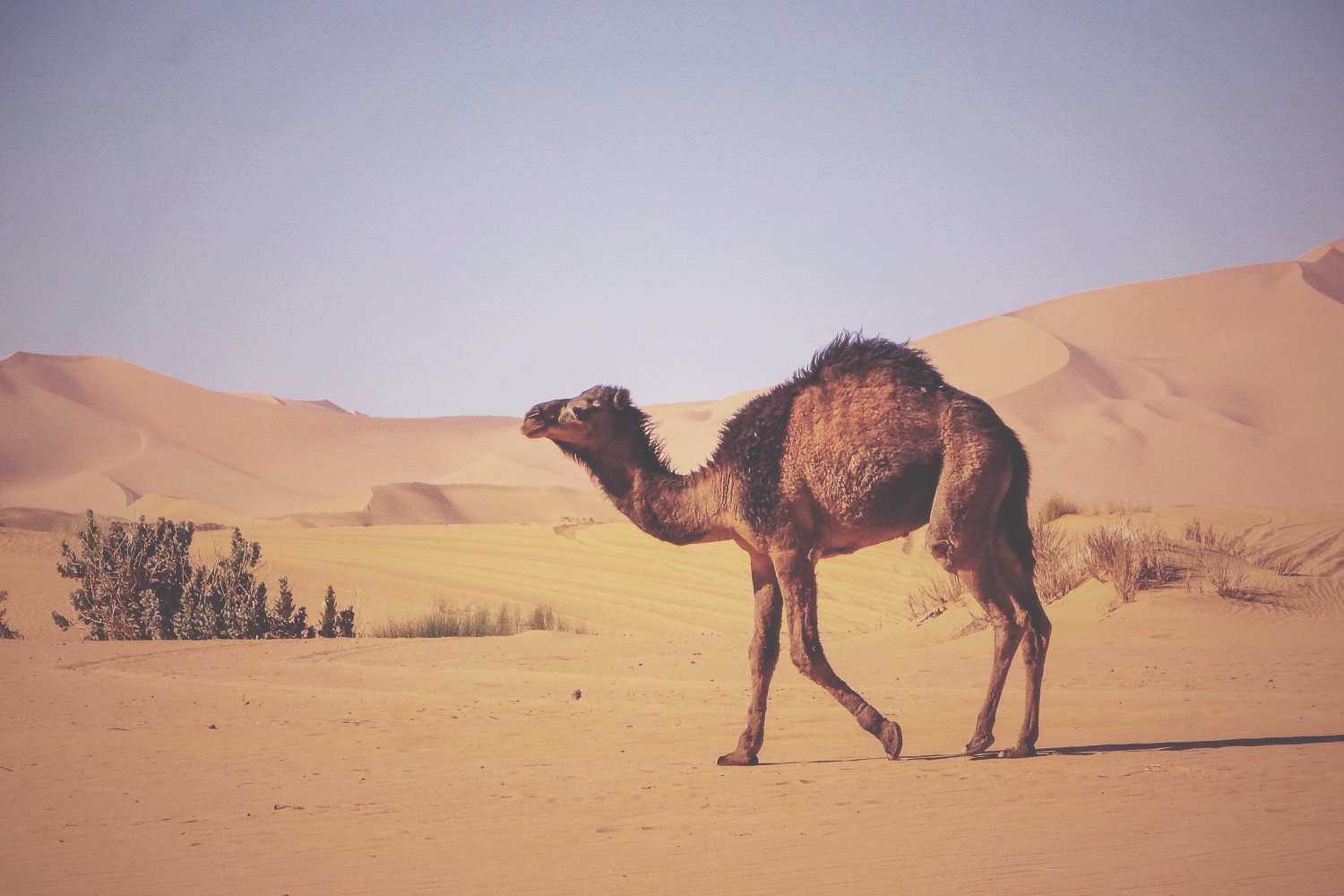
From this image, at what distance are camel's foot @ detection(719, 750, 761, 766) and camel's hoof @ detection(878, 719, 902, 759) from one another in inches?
33.4

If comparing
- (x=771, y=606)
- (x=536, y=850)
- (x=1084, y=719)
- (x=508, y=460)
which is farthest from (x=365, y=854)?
(x=508, y=460)

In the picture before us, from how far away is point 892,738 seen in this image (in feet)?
25.3

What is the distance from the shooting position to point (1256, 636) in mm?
13531

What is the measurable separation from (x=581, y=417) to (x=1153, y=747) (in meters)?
4.39

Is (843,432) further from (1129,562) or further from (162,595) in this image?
(162,595)

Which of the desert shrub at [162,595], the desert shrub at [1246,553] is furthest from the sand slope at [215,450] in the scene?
the desert shrub at [1246,553]

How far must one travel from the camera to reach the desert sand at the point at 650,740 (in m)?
5.52

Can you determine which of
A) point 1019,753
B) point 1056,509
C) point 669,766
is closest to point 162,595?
point 669,766

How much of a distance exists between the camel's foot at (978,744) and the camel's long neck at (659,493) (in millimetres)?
2093

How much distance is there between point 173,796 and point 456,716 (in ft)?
10.9

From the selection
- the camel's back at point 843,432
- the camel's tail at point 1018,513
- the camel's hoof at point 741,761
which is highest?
the camel's back at point 843,432

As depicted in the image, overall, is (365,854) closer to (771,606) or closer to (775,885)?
(775,885)

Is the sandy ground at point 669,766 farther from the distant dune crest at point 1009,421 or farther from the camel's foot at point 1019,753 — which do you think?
the distant dune crest at point 1009,421

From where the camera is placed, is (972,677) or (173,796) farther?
(972,677)
